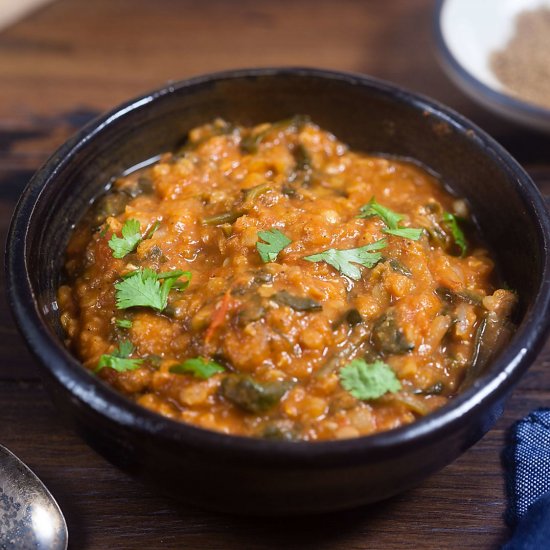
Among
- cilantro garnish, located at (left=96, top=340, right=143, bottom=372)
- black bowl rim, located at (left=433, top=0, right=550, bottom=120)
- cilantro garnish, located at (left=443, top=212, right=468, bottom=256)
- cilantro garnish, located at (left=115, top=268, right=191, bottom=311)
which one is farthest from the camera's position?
black bowl rim, located at (left=433, top=0, right=550, bottom=120)

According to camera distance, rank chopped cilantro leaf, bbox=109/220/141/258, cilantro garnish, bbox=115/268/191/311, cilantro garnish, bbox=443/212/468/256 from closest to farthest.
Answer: cilantro garnish, bbox=115/268/191/311 < chopped cilantro leaf, bbox=109/220/141/258 < cilantro garnish, bbox=443/212/468/256

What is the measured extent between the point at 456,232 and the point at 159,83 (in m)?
2.67

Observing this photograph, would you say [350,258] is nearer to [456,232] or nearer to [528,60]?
[456,232]

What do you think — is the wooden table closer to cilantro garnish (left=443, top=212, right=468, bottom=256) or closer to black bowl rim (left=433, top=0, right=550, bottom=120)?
black bowl rim (left=433, top=0, right=550, bottom=120)

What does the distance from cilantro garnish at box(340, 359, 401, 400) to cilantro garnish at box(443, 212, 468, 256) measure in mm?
986

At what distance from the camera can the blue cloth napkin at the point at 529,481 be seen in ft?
9.37

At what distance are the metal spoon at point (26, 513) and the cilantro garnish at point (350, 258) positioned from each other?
1381 millimetres

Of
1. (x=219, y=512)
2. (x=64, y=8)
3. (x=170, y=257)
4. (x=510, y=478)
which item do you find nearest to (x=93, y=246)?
(x=170, y=257)

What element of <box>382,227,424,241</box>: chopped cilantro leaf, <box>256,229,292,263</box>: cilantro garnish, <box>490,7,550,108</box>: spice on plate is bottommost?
<box>490,7,550,108</box>: spice on plate

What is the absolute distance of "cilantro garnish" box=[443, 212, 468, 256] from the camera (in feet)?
11.9

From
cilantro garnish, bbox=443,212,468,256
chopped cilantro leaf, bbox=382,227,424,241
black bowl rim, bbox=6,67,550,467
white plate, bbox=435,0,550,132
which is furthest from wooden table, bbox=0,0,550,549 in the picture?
chopped cilantro leaf, bbox=382,227,424,241

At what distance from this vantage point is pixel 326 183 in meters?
3.80

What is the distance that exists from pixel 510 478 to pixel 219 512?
121cm

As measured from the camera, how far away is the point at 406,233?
3369 millimetres
